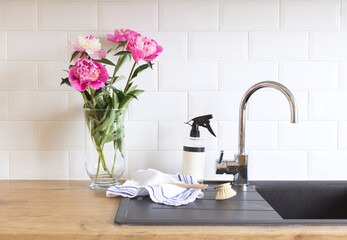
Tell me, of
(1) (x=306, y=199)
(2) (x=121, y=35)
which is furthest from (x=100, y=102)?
(1) (x=306, y=199)

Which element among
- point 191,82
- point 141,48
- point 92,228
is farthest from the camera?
point 191,82

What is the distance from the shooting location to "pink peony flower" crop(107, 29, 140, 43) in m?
1.23

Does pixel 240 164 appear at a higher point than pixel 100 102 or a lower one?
lower

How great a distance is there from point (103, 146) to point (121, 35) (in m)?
0.34

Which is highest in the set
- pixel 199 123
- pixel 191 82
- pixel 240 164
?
pixel 191 82

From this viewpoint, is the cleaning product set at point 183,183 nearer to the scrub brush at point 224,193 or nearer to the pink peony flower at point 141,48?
the scrub brush at point 224,193

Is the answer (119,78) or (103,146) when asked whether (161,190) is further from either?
(119,78)

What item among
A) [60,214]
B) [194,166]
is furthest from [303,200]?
[60,214]

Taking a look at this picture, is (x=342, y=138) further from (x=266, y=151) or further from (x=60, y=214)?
(x=60, y=214)

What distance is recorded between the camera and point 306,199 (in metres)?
1.29

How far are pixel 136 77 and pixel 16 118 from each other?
1.36 feet

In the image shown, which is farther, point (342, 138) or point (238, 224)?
point (342, 138)

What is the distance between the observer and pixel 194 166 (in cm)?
121

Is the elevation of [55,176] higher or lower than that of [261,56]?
lower
